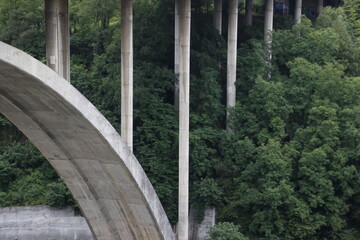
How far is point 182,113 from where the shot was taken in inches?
1169

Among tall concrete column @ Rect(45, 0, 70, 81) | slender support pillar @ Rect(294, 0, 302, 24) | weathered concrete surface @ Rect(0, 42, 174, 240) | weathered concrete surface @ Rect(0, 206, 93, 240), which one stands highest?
slender support pillar @ Rect(294, 0, 302, 24)

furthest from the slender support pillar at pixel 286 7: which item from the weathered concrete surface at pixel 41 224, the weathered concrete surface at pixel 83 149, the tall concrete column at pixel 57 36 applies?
the tall concrete column at pixel 57 36

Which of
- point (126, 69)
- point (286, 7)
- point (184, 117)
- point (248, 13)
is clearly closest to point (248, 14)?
point (248, 13)

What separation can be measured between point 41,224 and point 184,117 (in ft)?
25.3

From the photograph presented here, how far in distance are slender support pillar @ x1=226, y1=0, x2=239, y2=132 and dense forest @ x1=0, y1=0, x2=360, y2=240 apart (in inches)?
15.2

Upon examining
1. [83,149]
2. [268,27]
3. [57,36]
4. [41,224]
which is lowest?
[41,224]

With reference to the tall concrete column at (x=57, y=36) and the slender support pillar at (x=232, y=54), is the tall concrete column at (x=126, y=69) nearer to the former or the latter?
the tall concrete column at (x=57, y=36)

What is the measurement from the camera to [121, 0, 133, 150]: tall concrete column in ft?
87.9

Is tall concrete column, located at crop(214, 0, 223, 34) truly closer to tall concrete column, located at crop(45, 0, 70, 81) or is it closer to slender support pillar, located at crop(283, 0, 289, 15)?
slender support pillar, located at crop(283, 0, 289, 15)

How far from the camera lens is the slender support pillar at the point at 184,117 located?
2925 centimetres

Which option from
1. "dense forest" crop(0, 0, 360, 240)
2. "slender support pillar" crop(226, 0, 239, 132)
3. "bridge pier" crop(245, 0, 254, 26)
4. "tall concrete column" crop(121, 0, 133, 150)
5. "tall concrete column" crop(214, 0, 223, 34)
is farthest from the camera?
"bridge pier" crop(245, 0, 254, 26)

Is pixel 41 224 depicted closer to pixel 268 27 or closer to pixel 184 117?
pixel 184 117

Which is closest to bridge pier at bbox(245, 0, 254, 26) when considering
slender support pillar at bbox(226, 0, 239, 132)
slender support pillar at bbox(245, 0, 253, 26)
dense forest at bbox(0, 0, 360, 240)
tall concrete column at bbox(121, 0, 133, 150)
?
slender support pillar at bbox(245, 0, 253, 26)

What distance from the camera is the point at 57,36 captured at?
2503cm
